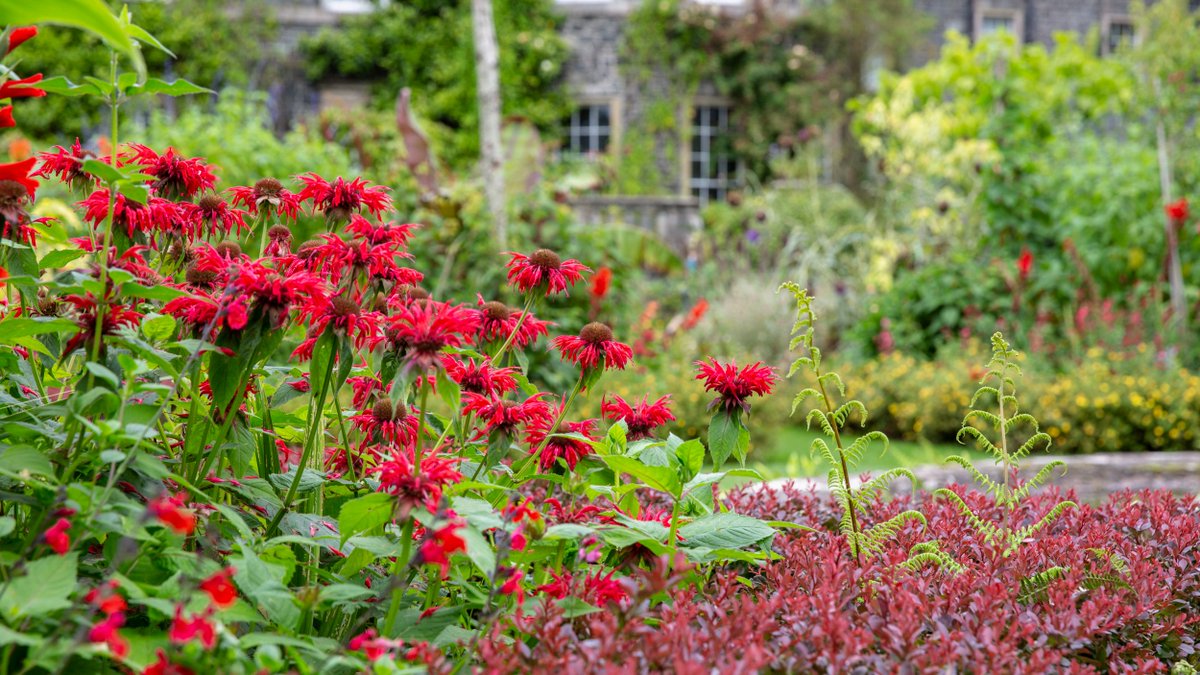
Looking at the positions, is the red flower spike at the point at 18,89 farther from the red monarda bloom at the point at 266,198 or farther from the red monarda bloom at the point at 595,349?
the red monarda bloom at the point at 595,349

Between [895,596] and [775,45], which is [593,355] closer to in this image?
[895,596]

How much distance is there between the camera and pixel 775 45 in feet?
53.8

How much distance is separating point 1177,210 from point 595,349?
23.3ft

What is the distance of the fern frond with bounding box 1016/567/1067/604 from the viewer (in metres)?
1.63

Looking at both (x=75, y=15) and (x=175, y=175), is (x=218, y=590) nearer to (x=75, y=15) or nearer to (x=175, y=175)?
(x=75, y=15)

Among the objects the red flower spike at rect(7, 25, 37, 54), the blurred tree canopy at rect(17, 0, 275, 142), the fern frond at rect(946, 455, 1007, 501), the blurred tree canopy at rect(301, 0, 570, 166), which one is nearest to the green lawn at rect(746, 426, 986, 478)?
the fern frond at rect(946, 455, 1007, 501)

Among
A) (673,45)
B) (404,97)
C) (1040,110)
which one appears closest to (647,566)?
(404,97)

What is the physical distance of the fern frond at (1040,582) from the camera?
1.63 m

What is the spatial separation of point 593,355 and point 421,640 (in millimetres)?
491

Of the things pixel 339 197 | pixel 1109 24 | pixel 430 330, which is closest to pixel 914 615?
pixel 430 330

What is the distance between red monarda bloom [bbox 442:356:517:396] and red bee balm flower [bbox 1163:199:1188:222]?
7.12 metres

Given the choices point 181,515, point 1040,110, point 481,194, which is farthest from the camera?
point 1040,110

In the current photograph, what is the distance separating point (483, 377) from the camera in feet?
5.33

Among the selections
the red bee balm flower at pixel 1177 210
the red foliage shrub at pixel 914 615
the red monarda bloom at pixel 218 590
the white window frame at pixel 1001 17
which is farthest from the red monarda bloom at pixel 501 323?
the white window frame at pixel 1001 17
